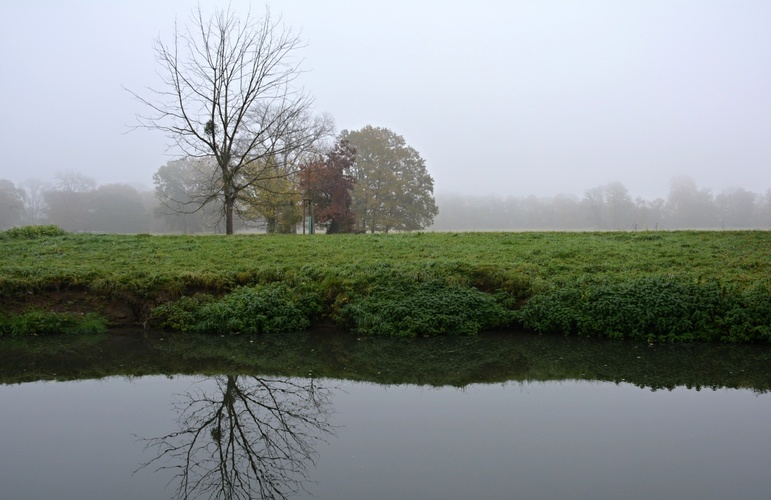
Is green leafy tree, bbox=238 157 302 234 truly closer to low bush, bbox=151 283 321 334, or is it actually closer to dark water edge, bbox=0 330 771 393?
low bush, bbox=151 283 321 334

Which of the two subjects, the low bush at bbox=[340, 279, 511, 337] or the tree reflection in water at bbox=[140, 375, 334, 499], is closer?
the tree reflection in water at bbox=[140, 375, 334, 499]

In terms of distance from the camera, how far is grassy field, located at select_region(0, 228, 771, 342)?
9.89m

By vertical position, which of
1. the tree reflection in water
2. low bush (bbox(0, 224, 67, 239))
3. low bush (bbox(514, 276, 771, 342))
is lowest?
the tree reflection in water

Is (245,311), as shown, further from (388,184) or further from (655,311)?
(388,184)

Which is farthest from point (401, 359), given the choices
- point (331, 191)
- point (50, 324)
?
point (331, 191)

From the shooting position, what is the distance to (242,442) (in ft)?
18.1

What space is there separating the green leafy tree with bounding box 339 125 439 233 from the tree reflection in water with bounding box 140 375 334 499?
3540 centimetres

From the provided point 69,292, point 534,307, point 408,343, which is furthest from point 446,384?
point 69,292

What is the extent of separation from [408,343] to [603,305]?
11.5ft

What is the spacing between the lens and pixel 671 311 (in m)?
9.74

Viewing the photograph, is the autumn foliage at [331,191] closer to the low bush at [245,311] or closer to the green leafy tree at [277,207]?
the green leafy tree at [277,207]

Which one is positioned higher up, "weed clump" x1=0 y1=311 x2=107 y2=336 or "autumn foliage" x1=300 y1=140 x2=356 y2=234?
"autumn foliage" x1=300 y1=140 x2=356 y2=234

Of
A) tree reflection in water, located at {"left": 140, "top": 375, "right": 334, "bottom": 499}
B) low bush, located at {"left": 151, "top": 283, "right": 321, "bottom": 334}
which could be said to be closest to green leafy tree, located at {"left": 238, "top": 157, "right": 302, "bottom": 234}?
low bush, located at {"left": 151, "top": 283, "right": 321, "bottom": 334}

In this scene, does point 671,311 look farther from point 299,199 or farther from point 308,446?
point 299,199
